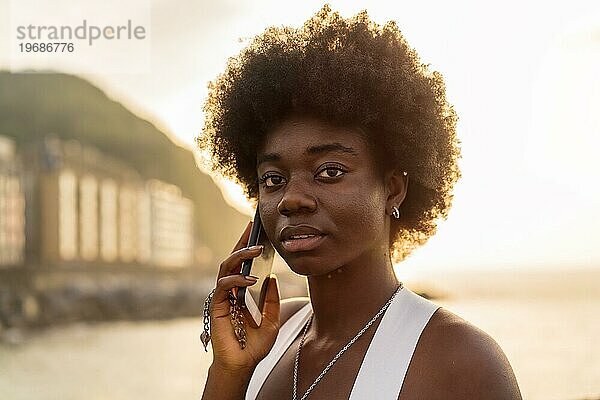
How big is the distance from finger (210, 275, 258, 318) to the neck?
131 mm

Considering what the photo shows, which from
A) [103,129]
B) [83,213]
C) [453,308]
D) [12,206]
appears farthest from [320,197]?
[103,129]

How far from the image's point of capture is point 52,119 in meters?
19.7

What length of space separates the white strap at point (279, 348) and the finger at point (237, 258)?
0.75 feet

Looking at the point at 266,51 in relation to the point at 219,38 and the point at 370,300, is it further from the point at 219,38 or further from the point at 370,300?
the point at 219,38

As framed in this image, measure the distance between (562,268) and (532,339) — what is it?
A: 1.18 m

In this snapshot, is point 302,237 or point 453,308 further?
point 453,308

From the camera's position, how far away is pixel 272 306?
136cm

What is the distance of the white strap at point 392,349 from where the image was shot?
1195 mm

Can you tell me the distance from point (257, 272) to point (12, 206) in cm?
1703

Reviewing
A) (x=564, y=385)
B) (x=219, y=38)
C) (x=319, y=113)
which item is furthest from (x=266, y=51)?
(x=219, y=38)

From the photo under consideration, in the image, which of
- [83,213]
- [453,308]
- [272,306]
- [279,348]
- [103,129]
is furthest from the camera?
[103,129]

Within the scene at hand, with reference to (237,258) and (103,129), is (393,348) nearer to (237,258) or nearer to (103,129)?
(237,258)

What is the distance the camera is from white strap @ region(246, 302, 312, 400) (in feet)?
4.69

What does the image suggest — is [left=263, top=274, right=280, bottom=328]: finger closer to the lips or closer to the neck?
the neck
